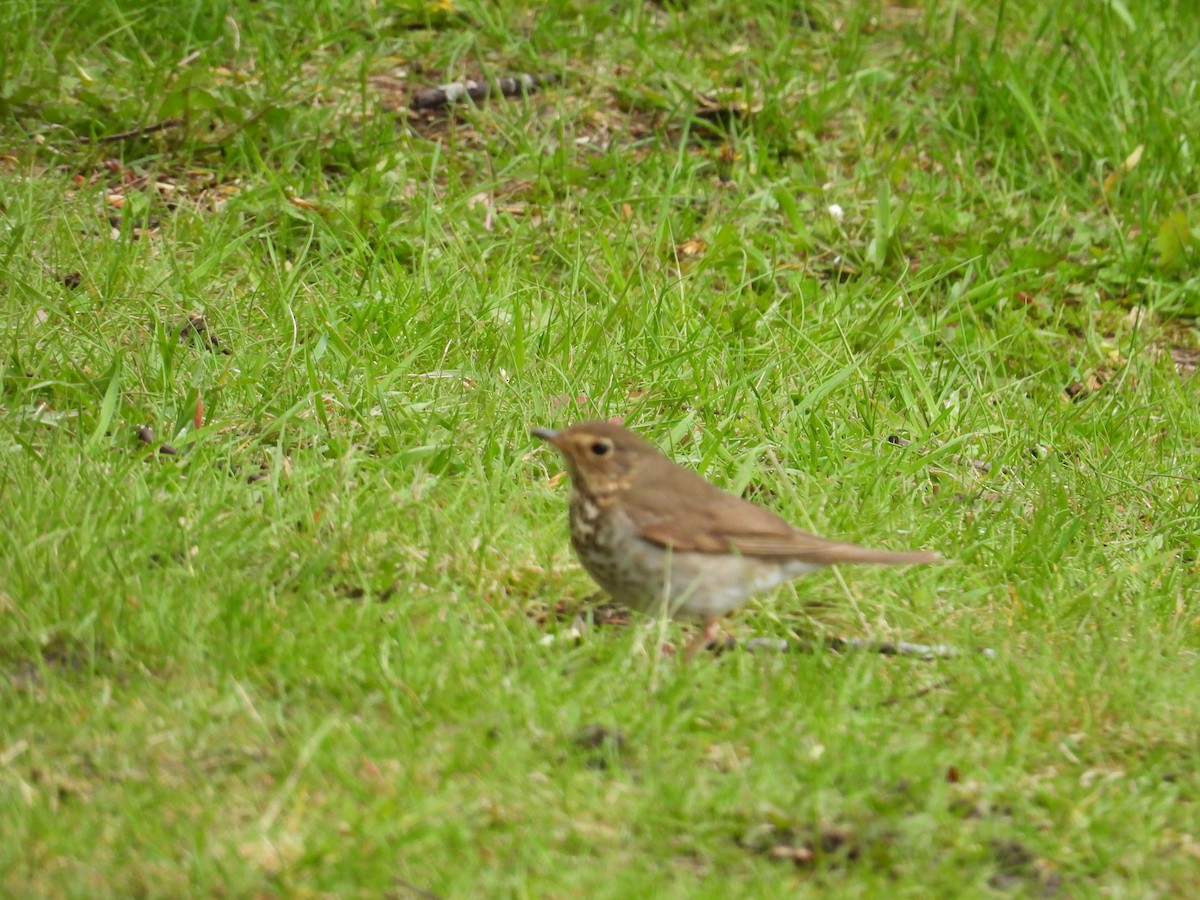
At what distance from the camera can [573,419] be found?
5316 mm

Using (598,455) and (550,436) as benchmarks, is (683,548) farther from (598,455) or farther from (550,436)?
(550,436)

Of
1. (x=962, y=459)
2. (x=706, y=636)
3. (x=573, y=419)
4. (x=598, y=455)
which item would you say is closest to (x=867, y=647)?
(x=706, y=636)

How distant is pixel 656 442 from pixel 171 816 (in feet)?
8.36

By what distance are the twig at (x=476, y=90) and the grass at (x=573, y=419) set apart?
0.41ft

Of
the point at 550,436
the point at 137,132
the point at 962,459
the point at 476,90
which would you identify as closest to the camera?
the point at 550,436

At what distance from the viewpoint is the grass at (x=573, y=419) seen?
11.2 feet

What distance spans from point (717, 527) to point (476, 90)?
4091 mm

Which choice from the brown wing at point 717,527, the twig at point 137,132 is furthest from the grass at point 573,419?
the brown wing at point 717,527

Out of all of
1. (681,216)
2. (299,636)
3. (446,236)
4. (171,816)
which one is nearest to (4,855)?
(171,816)

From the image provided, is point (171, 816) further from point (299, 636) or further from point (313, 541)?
point (313, 541)

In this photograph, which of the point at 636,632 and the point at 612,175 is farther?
A: the point at 612,175

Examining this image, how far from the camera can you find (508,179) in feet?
23.6

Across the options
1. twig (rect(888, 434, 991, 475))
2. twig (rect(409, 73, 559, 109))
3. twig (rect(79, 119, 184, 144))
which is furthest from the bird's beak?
twig (rect(409, 73, 559, 109))

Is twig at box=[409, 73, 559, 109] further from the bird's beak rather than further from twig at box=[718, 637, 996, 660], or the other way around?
twig at box=[718, 637, 996, 660]
